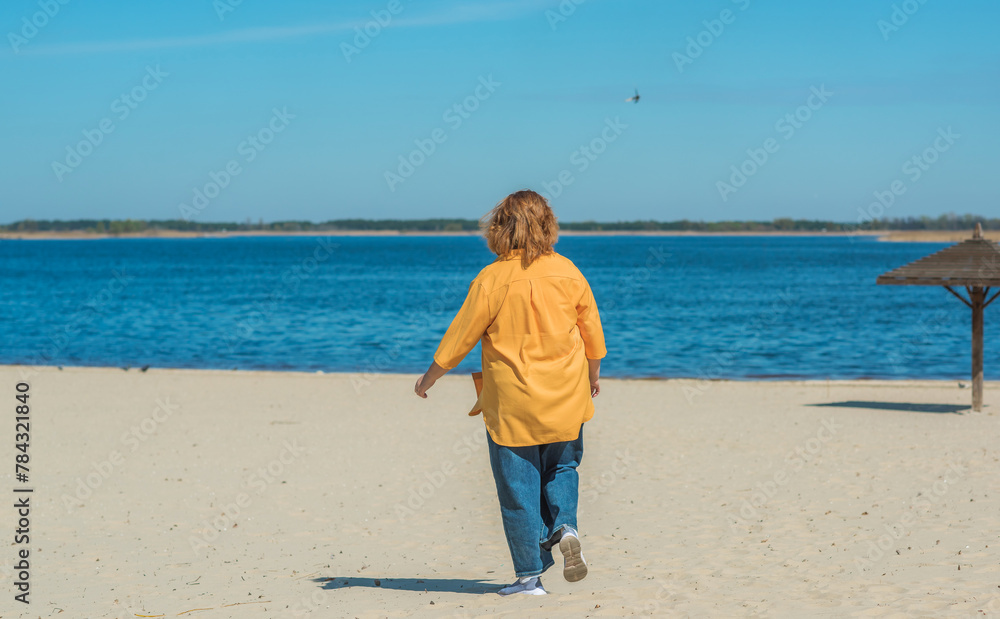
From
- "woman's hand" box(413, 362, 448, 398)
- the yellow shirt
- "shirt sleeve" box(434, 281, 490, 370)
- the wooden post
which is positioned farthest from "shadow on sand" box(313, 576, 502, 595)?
the wooden post

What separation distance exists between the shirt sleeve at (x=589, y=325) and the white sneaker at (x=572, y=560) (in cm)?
86

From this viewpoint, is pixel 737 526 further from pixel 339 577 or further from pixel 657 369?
pixel 657 369

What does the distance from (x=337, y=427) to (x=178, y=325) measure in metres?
24.4

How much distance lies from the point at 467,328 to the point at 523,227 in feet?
1.69

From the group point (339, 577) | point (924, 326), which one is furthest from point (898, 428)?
point (924, 326)

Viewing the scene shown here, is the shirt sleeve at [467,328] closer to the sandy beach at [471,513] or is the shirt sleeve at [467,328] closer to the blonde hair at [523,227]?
the blonde hair at [523,227]

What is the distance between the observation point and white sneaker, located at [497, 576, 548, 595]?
174 inches

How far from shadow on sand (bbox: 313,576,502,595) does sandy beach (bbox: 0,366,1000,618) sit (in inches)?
0.9

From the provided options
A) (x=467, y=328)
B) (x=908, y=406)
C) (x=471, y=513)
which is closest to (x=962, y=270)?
(x=908, y=406)

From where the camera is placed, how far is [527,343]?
Answer: 13.1 ft

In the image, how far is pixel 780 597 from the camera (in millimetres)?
4520

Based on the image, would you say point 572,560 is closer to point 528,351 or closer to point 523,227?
point 528,351

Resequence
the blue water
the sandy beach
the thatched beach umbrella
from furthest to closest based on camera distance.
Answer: the blue water < the thatched beach umbrella < the sandy beach

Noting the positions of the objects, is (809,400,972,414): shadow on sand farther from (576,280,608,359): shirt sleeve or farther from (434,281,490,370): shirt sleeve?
(434,281,490,370): shirt sleeve
